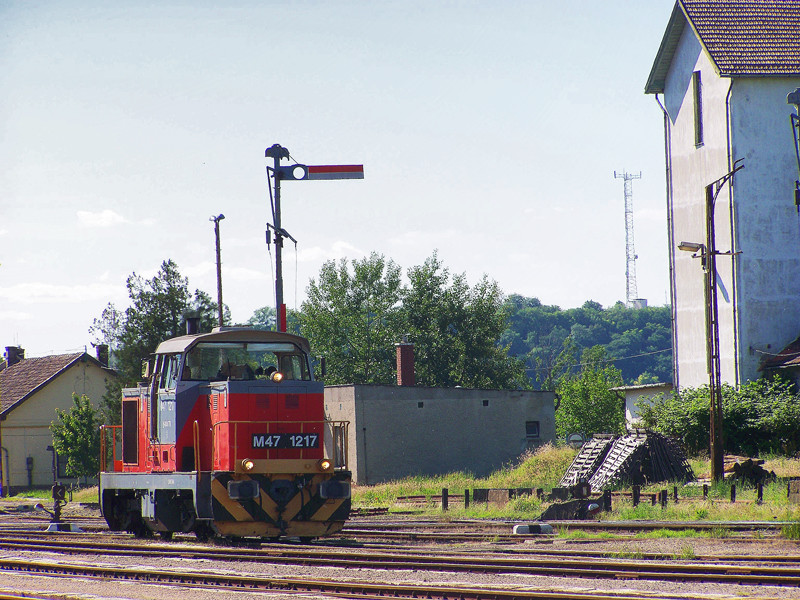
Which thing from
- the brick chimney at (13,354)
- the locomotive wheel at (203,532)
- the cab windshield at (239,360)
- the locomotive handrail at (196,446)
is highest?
the brick chimney at (13,354)

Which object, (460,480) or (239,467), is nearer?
(239,467)

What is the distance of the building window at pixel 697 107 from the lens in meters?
42.7

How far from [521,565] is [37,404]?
51046mm

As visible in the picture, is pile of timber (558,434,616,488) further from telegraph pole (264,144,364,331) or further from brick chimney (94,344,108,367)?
brick chimney (94,344,108,367)

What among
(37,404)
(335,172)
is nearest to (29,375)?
(37,404)

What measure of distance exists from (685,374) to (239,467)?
102ft

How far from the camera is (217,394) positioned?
16.2 metres

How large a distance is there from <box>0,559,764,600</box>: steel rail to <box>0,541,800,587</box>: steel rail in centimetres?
136

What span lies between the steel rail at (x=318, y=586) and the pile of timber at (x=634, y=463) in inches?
743

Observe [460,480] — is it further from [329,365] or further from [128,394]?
[329,365]

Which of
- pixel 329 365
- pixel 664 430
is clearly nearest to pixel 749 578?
pixel 664 430

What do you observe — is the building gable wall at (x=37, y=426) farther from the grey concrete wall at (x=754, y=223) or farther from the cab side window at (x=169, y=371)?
the cab side window at (x=169, y=371)

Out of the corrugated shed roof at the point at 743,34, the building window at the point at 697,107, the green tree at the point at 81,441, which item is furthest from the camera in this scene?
the green tree at the point at 81,441

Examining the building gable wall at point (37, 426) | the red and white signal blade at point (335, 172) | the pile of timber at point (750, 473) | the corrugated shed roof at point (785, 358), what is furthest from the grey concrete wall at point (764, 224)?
the building gable wall at point (37, 426)
